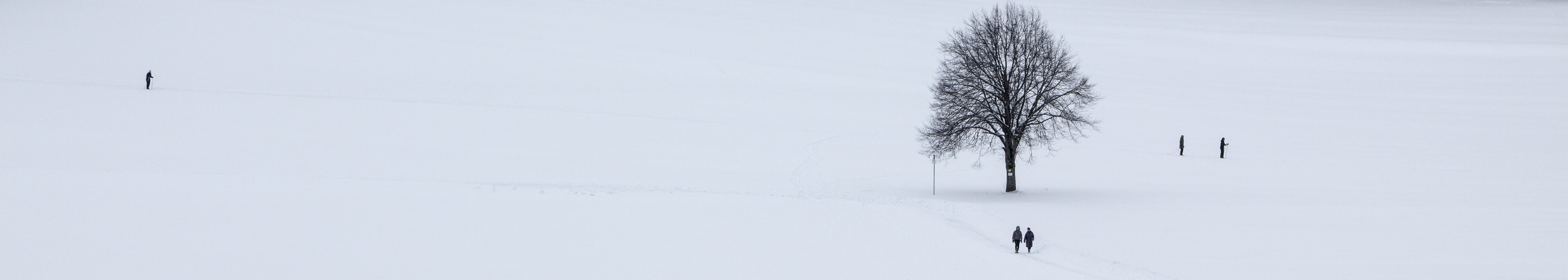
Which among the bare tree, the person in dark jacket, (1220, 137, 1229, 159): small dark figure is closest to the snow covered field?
the person in dark jacket

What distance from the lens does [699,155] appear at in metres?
31.9

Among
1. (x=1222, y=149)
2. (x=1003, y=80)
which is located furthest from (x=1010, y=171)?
(x=1222, y=149)

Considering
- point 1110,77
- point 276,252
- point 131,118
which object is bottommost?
point 276,252

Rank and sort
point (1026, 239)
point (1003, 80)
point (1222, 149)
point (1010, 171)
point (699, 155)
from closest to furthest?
point (1026, 239) < point (1003, 80) < point (1010, 171) < point (699, 155) < point (1222, 149)

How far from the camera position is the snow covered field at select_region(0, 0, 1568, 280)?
17172 millimetres

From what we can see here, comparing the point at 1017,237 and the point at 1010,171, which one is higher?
the point at 1010,171

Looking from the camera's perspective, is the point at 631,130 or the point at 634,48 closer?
the point at 631,130

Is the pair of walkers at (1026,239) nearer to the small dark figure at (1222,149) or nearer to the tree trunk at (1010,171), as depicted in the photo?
the tree trunk at (1010,171)

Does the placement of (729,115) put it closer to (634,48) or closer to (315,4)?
(634,48)

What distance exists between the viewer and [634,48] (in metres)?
59.5

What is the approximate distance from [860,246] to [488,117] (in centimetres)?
2121

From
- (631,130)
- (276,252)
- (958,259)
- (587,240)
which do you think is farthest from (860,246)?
(631,130)

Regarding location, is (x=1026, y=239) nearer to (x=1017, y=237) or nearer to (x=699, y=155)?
(x=1017, y=237)

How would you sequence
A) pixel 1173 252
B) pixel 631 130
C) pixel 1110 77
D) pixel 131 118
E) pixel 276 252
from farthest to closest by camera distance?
pixel 1110 77 → pixel 631 130 → pixel 131 118 → pixel 1173 252 → pixel 276 252
